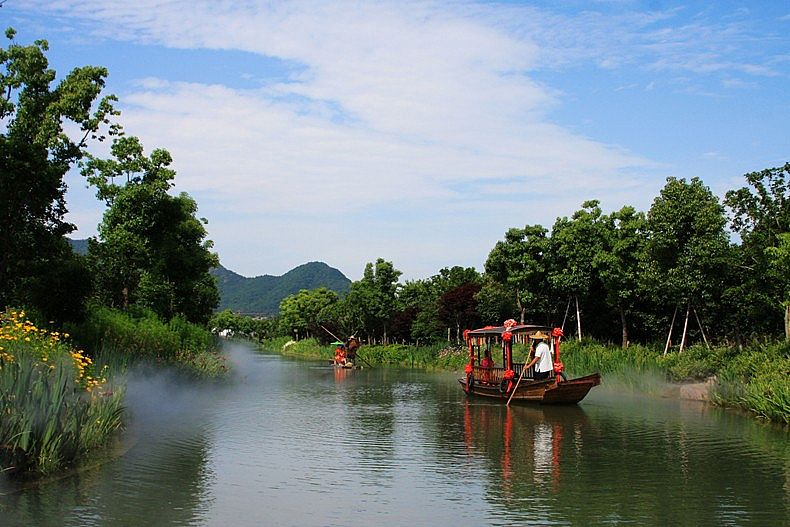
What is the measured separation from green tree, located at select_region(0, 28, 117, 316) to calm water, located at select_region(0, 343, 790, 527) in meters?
3.52

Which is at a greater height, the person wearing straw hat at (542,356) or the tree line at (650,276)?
the tree line at (650,276)

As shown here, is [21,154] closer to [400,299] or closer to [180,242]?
[180,242]

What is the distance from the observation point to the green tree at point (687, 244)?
26.1 meters

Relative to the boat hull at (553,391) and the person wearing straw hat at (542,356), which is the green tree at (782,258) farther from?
the person wearing straw hat at (542,356)

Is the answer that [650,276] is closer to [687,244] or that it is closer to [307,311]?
[687,244]

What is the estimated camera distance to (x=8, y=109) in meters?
23.8

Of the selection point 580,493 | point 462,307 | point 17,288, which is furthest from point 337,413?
point 462,307

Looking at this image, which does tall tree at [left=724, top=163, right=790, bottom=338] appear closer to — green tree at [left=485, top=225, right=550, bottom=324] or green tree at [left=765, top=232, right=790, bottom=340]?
green tree at [left=765, top=232, right=790, bottom=340]

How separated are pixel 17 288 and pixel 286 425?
775 centimetres

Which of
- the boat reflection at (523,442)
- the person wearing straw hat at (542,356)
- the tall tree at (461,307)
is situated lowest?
the boat reflection at (523,442)

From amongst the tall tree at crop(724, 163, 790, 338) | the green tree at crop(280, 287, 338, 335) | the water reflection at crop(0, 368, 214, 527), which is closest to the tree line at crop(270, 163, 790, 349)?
the tall tree at crop(724, 163, 790, 338)

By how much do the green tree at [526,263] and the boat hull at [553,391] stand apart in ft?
46.8

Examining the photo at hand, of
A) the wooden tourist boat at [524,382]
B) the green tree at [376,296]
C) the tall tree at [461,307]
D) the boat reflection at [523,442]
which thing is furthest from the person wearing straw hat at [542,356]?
the green tree at [376,296]

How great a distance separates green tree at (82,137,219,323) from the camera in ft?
97.8
